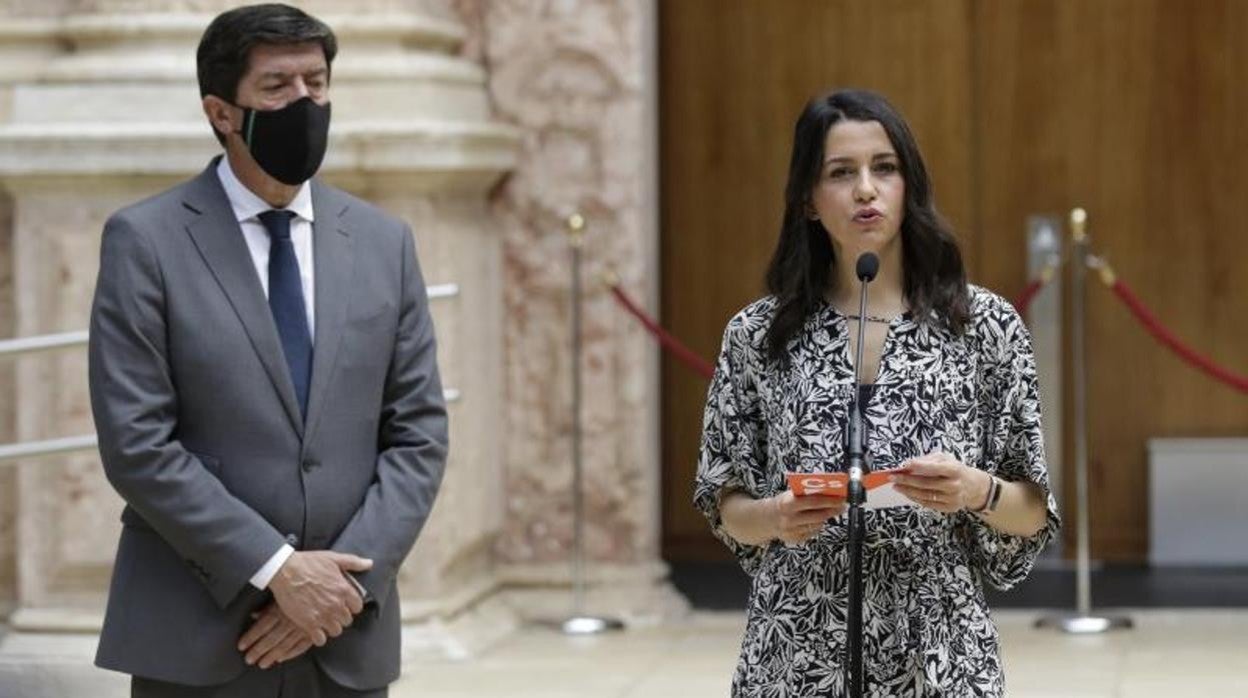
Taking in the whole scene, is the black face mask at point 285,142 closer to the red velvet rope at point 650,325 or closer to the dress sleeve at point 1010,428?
the dress sleeve at point 1010,428

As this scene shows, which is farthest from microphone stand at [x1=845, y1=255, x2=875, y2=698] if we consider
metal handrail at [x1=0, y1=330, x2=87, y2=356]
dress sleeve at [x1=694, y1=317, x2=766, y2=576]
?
metal handrail at [x1=0, y1=330, x2=87, y2=356]

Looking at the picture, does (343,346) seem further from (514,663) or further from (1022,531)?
(514,663)

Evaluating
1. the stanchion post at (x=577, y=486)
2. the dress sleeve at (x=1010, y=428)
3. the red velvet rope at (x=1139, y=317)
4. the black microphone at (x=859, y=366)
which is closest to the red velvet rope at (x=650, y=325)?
the red velvet rope at (x=1139, y=317)

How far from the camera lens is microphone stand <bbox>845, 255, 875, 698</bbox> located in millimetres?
3889

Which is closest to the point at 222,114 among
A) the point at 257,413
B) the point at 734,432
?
the point at 257,413

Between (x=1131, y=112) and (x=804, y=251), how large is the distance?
6.57m

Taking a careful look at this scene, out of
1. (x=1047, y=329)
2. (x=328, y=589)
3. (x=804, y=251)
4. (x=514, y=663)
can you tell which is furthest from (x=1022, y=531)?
(x=1047, y=329)

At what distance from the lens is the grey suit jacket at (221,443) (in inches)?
178

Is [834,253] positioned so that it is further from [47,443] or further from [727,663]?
[727,663]

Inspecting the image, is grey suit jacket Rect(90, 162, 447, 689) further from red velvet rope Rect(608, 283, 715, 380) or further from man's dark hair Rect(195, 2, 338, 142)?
red velvet rope Rect(608, 283, 715, 380)

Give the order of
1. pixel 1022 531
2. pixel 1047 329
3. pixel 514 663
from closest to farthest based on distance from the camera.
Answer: pixel 1022 531 → pixel 514 663 → pixel 1047 329

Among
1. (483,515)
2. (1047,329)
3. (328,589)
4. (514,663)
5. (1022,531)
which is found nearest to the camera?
(1022,531)

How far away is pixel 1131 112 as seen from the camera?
34.8 ft

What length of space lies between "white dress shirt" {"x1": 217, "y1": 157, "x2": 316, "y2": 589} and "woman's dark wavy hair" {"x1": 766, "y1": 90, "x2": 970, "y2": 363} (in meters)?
0.92
